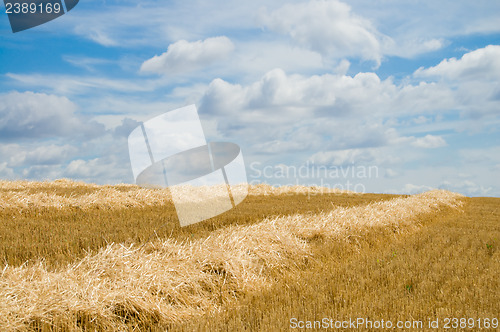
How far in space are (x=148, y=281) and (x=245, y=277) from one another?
160 cm

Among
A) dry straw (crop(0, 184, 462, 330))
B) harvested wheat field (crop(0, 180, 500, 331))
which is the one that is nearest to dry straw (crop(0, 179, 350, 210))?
harvested wheat field (crop(0, 180, 500, 331))

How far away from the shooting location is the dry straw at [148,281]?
4.36m

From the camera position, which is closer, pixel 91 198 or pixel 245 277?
pixel 245 277

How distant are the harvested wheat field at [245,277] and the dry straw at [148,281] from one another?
0.02 metres

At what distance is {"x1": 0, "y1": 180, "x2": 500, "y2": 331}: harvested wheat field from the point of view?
175 inches

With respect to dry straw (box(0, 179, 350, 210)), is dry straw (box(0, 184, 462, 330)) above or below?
above

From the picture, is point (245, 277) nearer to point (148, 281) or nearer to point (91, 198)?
point (148, 281)

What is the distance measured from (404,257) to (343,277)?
218 centimetres

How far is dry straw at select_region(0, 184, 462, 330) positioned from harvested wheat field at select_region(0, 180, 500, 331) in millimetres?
18

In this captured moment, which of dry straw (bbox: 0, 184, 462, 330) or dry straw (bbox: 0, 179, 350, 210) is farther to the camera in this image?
dry straw (bbox: 0, 179, 350, 210)

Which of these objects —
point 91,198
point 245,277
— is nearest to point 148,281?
point 245,277

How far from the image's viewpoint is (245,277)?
5914 mm

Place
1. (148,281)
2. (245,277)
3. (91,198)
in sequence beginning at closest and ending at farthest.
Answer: (148,281) < (245,277) < (91,198)

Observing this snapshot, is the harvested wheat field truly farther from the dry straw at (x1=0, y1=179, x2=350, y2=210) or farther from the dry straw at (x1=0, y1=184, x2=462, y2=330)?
the dry straw at (x1=0, y1=179, x2=350, y2=210)
